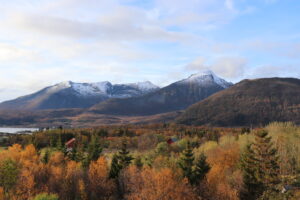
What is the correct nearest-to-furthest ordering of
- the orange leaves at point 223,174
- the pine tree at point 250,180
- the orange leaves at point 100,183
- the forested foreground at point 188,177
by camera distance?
1. the orange leaves at point 223,174
2. the pine tree at point 250,180
3. the forested foreground at point 188,177
4. the orange leaves at point 100,183

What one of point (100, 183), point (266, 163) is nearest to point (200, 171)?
point (266, 163)

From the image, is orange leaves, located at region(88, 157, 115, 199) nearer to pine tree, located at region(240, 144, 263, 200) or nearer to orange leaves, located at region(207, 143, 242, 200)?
orange leaves, located at region(207, 143, 242, 200)

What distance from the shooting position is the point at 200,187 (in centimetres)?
5812

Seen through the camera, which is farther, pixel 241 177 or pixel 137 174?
pixel 137 174

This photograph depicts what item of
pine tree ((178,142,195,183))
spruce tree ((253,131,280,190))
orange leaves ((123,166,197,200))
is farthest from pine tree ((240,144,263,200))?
pine tree ((178,142,195,183))

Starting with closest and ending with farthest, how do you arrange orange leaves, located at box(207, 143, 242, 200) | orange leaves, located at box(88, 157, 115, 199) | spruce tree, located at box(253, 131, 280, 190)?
spruce tree, located at box(253, 131, 280, 190) < orange leaves, located at box(207, 143, 242, 200) < orange leaves, located at box(88, 157, 115, 199)

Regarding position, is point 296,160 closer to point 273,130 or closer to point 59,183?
point 273,130

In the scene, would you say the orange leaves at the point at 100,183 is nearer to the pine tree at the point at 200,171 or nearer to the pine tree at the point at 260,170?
the pine tree at the point at 200,171

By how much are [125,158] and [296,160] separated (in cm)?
3742

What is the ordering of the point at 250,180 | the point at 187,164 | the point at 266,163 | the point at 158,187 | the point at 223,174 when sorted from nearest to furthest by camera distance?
1. the point at 158,187
2. the point at 250,180
3. the point at 266,163
4. the point at 223,174
5. the point at 187,164

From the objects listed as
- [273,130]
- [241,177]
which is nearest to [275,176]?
[241,177]

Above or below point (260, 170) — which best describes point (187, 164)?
above

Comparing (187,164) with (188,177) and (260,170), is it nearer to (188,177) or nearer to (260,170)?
(188,177)

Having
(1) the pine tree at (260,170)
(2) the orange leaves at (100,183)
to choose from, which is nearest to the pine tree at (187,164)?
(1) the pine tree at (260,170)
